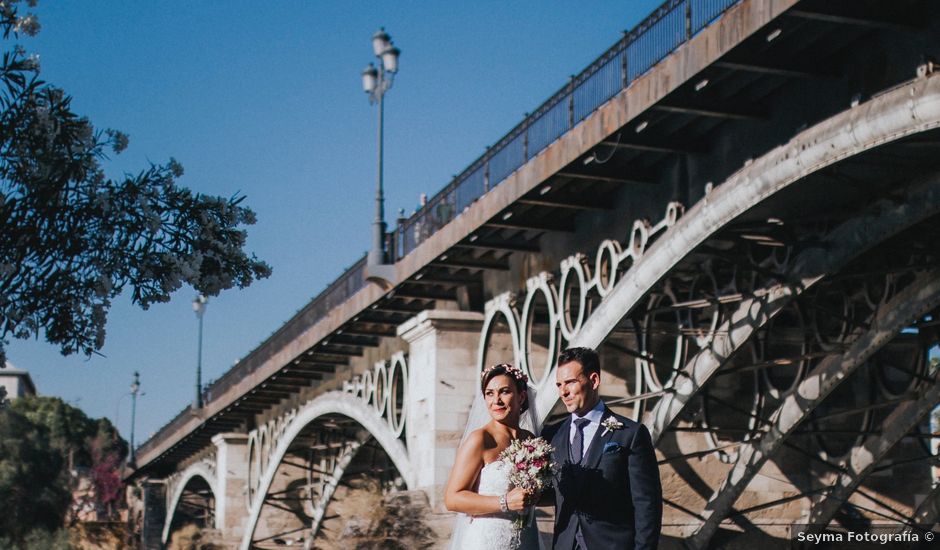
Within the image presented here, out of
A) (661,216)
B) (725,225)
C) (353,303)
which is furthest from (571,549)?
(353,303)

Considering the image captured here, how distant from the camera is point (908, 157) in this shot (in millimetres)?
14203

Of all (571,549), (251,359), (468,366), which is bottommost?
(571,549)

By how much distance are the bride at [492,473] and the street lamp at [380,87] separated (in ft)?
53.4

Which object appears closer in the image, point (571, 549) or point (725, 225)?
point (571, 549)

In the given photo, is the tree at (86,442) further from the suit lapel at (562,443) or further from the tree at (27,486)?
the suit lapel at (562,443)

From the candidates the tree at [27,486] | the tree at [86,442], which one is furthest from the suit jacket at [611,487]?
the tree at [86,442]

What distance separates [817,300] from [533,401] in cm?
1469

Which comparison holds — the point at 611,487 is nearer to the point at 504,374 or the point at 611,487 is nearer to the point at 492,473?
the point at 492,473

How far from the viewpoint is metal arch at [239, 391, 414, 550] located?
24950 mm

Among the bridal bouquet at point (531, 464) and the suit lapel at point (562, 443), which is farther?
the suit lapel at point (562, 443)

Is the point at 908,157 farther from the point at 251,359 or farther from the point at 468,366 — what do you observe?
the point at 251,359

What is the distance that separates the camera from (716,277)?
1816cm

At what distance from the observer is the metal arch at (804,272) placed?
47.3 feet

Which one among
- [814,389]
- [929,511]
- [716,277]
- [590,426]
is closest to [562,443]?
[590,426]
